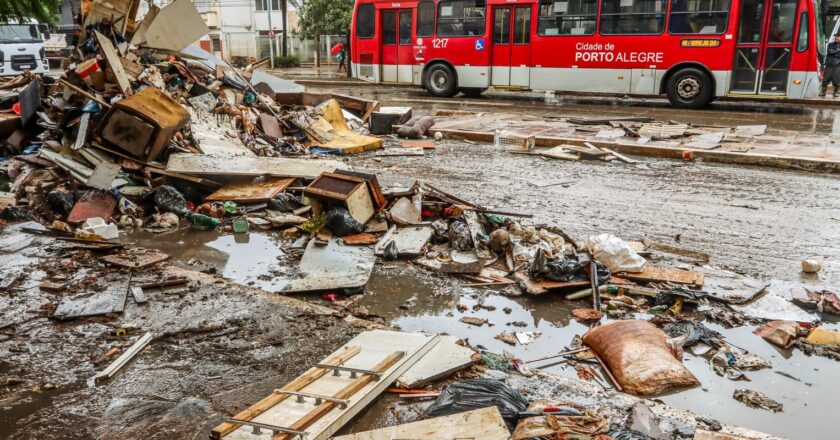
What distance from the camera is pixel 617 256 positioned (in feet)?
19.1

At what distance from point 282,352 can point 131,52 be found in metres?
8.68

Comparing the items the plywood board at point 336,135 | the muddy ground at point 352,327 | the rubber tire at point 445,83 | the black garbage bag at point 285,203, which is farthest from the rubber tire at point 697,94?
the black garbage bag at point 285,203

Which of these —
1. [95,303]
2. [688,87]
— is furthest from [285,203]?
[688,87]

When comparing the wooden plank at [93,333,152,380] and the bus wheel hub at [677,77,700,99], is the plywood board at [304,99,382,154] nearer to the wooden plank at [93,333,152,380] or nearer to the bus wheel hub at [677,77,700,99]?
the wooden plank at [93,333,152,380]

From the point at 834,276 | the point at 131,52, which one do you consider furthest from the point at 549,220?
the point at 131,52

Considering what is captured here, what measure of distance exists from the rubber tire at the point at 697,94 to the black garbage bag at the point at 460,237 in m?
13.1

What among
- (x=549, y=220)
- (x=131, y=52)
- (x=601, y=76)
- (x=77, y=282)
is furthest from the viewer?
(x=601, y=76)

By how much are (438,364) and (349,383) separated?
2.10 ft

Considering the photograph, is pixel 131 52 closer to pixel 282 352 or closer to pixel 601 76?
pixel 282 352

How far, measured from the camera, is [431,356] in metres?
4.12

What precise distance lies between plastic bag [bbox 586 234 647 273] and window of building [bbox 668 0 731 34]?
1283cm

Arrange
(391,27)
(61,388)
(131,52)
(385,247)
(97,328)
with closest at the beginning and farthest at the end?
(61,388) < (97,328) < (385,247) < (131,52) < (391,27)

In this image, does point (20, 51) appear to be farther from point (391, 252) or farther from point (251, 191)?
point (391, 252)

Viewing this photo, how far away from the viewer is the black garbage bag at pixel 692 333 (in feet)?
14.9
